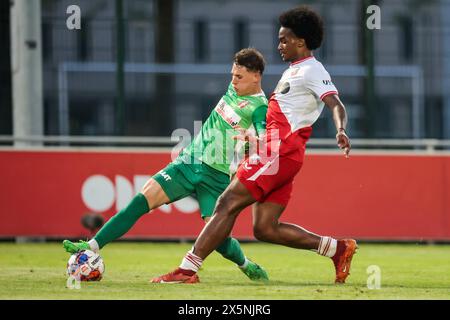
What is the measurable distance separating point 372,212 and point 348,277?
532cm

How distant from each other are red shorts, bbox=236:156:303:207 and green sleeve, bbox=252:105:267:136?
0.34 meters

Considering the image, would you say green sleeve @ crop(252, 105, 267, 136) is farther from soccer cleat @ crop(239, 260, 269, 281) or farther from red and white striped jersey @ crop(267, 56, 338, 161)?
soccer cleat @ crop(239, 260, 269, 281)

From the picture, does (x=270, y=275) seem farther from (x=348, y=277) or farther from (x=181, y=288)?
(x=181, y=288)

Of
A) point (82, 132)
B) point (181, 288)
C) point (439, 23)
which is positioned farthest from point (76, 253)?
point (439, 23)

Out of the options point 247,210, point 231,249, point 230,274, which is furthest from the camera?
point 247,210

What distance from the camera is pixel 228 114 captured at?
36.8 feet

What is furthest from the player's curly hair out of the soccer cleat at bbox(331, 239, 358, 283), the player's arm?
the soccer cleat at bbox(331, 239, 358, 283)

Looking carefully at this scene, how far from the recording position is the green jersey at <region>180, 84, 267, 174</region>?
36.5 feet

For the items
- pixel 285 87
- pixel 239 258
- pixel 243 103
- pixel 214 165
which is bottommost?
pixel 239 258

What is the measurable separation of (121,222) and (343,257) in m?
1.78

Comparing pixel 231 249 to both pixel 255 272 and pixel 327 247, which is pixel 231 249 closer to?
pixel 255 272

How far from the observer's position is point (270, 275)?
12.1 metres

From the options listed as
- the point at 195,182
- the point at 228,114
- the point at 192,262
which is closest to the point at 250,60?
the point at 228,114

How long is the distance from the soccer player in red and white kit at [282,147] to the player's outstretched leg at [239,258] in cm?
59
